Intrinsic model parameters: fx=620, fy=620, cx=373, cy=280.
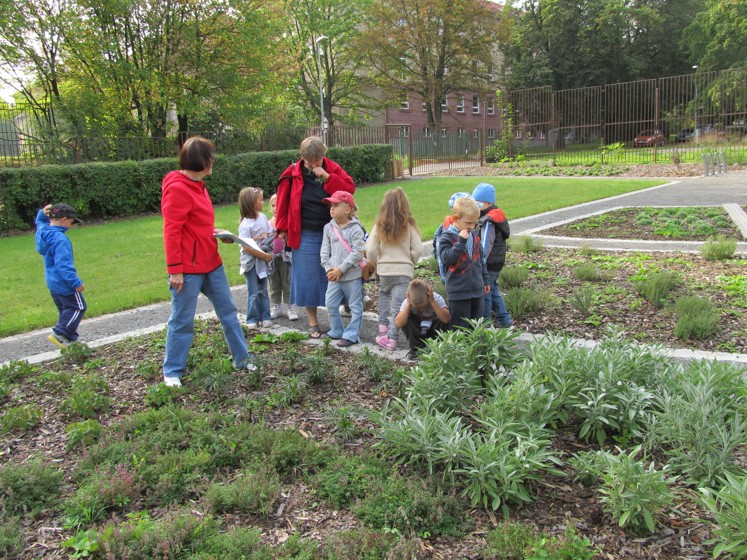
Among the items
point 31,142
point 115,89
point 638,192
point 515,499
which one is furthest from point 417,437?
point 115,89

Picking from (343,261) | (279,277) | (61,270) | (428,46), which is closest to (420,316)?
(343,261)

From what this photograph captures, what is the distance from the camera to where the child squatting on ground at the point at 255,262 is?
6.07 meters

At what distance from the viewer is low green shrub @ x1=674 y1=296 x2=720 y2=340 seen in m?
5.05

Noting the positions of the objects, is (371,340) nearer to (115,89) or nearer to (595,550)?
(595,550)

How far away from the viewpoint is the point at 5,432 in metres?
3.79

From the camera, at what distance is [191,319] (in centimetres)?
455

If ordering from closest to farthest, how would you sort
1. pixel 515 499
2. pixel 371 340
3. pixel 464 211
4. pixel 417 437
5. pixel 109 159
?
pixel 515 499, pixel 417 437, pixel 464 211, pixel 371 340, pixel 109 159

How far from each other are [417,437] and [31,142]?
638 inches

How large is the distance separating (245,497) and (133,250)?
888cm

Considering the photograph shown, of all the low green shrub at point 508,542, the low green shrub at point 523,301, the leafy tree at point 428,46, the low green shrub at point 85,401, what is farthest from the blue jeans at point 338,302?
the leafy tree at point 428,46

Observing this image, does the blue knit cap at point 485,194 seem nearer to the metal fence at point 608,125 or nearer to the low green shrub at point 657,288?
the low green shrub at point 657,288

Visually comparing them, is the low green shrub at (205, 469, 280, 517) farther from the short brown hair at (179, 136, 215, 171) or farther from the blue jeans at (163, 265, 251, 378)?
the short brown hair at (179, 136, 215, 171)

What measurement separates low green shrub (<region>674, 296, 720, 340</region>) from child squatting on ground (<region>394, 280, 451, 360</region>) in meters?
1.96

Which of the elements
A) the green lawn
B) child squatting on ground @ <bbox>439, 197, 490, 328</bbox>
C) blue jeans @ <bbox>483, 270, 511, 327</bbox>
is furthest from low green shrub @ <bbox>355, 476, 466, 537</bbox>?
the green lawn
